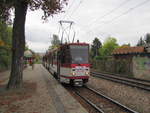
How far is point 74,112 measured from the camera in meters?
A: 7.17

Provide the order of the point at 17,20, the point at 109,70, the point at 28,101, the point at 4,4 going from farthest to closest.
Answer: the point at 109,70, the point at 17,20, the point at 4,4, the point at 28,101

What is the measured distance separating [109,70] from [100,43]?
72.4 meters

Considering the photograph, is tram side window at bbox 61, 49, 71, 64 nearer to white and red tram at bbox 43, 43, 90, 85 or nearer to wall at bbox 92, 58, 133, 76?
white and red tram at bbox 43, 43, 90, 85

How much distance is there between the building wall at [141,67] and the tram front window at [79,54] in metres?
10.2

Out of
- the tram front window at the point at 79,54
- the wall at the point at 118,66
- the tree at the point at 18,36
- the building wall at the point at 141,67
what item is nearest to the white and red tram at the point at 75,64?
the tram front window at the point at 79,54

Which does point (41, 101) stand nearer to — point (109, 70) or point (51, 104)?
point (51, 104)

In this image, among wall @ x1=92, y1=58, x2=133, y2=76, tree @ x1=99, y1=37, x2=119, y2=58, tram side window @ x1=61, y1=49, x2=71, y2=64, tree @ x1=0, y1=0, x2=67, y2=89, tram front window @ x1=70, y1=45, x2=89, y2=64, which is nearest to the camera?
tree @ x1=0, y1=0, x2=67, y2=89

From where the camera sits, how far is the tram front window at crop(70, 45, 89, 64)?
13378mm

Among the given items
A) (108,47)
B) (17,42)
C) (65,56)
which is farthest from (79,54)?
(108,47)

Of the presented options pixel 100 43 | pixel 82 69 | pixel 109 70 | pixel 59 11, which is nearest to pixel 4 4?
pixel 59 11

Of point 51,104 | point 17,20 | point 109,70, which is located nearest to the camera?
point 51,104

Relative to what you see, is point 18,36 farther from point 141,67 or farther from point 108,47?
point 108,47

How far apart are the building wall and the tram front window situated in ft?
33.5

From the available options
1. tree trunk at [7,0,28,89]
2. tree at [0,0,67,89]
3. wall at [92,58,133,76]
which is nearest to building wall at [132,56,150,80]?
wall at [92,58,133,76]
